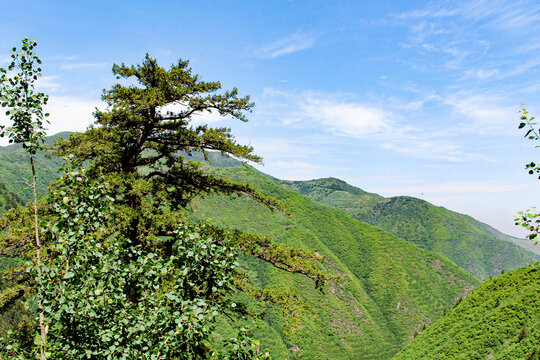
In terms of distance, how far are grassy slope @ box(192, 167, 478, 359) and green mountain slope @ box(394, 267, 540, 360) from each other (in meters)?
17.4

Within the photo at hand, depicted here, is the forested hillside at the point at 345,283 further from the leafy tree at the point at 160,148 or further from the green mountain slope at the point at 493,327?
the leafy tree at the point at 160,148

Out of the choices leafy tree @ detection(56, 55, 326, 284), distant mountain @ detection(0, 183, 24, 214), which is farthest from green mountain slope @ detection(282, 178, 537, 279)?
distant mountain @ detection(0, 183, 24, 214)

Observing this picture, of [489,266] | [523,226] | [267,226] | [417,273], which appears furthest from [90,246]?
[489,266]

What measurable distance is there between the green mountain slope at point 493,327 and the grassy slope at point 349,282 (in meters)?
17.4

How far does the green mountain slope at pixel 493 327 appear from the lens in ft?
105

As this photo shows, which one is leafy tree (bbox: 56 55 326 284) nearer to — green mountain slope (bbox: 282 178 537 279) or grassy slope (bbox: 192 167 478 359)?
grassy slope (bbox: 192 167 478 359)

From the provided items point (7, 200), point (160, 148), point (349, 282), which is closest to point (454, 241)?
point (349, 282)

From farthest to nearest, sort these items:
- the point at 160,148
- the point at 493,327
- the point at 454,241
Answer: the point at 454,241, the point at 493,327, the point at 160,148

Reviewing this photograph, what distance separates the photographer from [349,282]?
89.6m

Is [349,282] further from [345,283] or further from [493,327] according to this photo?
[493,327]

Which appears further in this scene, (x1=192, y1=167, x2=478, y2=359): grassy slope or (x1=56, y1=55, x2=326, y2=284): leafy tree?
(x1=192, y1=167, x2=478, y2=359): grassy slope

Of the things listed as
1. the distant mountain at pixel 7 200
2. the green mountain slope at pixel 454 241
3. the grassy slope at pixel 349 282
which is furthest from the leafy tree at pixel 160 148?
the green mountain slope at pixel 454 241

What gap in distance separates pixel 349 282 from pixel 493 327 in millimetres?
53642

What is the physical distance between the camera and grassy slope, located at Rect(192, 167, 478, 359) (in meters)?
70.0
